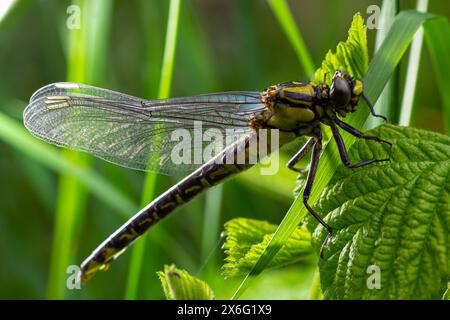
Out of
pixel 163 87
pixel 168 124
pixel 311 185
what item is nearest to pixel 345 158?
pixel 311 185

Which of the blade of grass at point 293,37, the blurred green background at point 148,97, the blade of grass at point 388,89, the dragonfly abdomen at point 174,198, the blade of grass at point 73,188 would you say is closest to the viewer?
the blade of grass at point 388,89

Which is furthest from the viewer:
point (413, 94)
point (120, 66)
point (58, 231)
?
point (120, 66)

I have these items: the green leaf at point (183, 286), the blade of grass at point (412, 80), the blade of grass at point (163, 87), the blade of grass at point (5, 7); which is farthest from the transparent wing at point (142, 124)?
the green leaf at point (183, 286)

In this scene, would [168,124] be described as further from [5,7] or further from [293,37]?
[5,7]

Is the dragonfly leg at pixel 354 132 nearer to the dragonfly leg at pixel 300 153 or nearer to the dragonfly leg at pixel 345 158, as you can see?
the dragonfly leg at pixel 345 158

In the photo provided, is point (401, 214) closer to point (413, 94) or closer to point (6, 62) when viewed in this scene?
point (413, 94)
